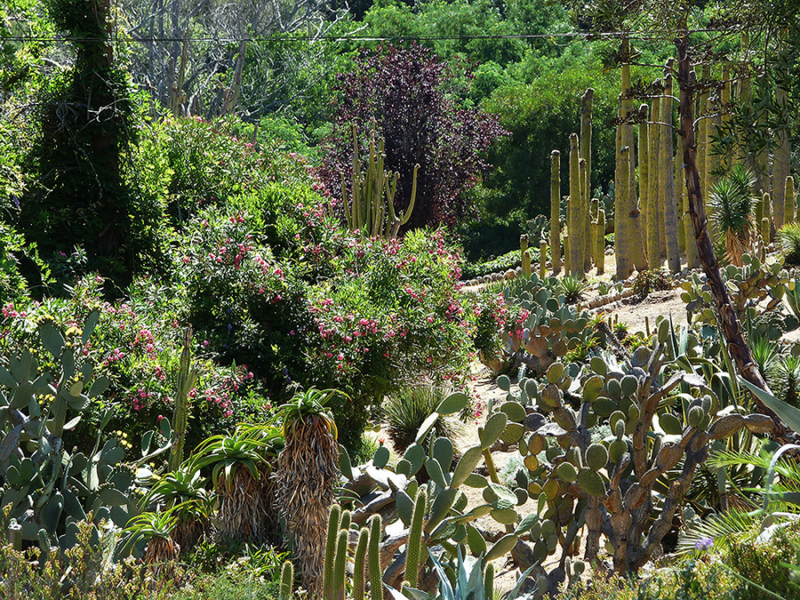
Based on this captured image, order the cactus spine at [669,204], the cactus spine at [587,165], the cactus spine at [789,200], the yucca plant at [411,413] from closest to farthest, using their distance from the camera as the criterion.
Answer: the yucca plant at [411,413], the cactus spine at [669,204], the cactus spine at [789,200], the cactus spine at [587,165]

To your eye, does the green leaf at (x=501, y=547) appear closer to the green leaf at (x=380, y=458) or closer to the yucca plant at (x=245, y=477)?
the green leaf at (x=380, y=458)

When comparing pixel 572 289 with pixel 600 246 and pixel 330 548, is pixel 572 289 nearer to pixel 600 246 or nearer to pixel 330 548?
pixel 600 246

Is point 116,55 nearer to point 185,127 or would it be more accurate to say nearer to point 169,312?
point 185,127

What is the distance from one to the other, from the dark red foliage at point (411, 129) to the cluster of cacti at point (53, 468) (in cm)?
1627

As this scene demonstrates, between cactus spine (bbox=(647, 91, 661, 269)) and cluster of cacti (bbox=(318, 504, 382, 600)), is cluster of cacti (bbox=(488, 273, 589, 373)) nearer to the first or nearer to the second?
cactus spine (bbox=(647, 91, 661, 269))

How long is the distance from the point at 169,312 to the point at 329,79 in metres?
27.0

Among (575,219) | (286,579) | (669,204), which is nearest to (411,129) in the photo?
(575,219)

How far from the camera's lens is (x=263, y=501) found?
4.25m

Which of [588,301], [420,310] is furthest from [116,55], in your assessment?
[588,301]

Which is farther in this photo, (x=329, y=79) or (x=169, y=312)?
(x=329, y=79)

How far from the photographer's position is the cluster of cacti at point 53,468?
399cm

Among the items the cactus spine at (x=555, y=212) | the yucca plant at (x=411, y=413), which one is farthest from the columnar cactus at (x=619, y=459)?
the cactus spine at (x=555, y=212)

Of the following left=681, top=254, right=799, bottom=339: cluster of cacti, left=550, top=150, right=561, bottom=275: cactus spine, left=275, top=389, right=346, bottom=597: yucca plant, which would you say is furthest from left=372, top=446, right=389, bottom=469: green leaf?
left=550, top=150, right=561, bottom=275: cactus spine

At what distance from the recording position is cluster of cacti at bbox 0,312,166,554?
399cm
